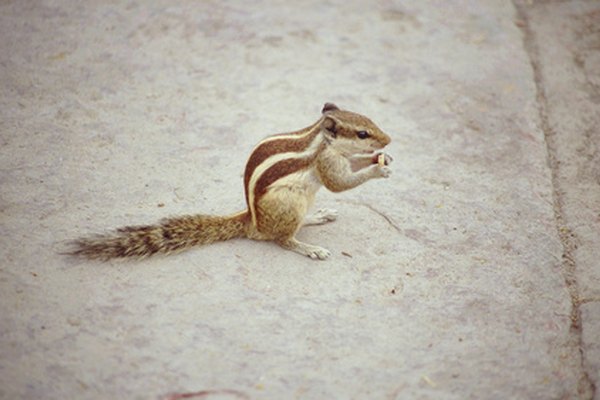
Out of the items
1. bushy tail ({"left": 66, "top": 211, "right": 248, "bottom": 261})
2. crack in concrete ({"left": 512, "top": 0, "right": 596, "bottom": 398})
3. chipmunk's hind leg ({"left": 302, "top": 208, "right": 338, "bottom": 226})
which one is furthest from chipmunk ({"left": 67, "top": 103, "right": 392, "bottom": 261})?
crack in concrete ({"left": 512, "top": 0, "right": 596, "bottom": 398})

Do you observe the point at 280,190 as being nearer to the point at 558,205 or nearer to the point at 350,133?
the point at 350,133

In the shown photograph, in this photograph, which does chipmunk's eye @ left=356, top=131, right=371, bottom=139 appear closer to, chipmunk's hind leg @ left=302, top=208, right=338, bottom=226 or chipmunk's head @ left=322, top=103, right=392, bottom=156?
chipmunk's head @ left=322, top=103, right=392, bottom=156

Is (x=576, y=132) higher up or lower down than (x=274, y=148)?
lower down

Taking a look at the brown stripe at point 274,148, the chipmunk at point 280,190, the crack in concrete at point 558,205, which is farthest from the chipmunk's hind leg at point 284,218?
the crack in concrete at point 558,205

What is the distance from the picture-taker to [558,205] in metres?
3.70

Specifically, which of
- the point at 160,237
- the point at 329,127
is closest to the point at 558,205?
the point at 329,127

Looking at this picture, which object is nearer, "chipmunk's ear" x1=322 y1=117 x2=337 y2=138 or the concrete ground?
the concrete ground

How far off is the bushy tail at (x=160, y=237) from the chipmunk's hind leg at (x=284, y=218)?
0.61ft

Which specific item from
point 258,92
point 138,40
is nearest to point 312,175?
point 258,92

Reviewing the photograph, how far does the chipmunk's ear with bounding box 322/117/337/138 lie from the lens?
3088 mm

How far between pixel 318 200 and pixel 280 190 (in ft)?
2.60

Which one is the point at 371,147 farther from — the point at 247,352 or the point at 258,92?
the point at 258,92

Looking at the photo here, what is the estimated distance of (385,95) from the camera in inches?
183

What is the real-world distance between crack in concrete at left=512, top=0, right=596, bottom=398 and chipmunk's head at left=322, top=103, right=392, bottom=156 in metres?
1.23
